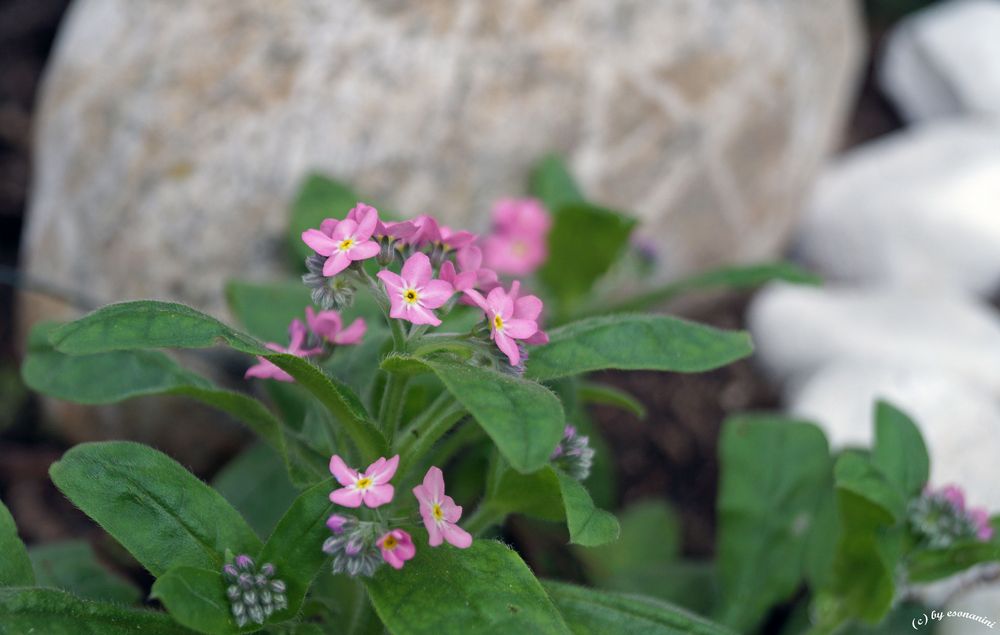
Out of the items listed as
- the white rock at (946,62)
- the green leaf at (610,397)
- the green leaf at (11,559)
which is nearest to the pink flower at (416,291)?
the green leaf at (610,397)

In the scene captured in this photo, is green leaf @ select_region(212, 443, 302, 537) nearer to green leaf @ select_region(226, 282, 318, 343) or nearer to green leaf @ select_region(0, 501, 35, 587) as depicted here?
green leaf @ select_region(226, 282, 318, 343)

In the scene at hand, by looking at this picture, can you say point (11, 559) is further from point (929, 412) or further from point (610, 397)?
point (929, 412)

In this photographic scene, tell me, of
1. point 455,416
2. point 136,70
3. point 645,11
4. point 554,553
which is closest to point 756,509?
point 554,553

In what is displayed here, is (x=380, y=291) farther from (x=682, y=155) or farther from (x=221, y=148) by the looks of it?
(x=682, y=155)

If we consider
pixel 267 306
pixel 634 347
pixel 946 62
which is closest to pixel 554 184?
pixel 267 306

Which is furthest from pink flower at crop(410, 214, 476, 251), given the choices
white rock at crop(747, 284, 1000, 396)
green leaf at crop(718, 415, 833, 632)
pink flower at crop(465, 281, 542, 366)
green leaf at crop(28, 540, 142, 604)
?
white rock at crop(747, 284, 1000, 396)

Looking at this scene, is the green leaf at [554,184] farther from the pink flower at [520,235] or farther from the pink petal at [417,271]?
the pink petal at [417,271]
